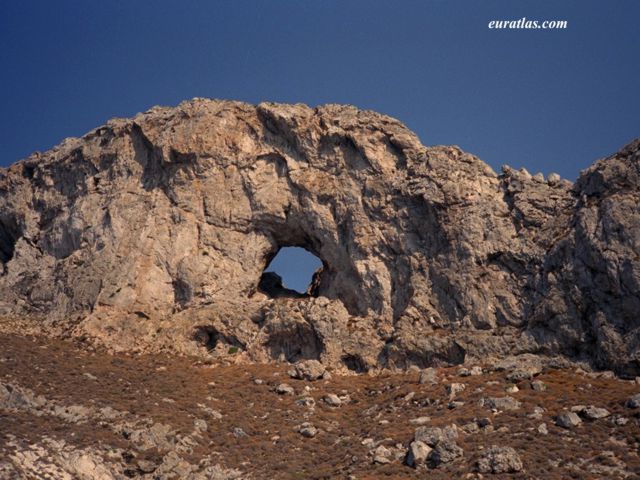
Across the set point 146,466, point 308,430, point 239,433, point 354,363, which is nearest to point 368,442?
point 308,430

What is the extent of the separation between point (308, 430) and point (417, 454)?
6059 mm

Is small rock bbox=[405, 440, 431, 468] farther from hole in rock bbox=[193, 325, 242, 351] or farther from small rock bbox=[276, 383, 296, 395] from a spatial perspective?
hole in rock bbox=[193, 325, 242, 351]

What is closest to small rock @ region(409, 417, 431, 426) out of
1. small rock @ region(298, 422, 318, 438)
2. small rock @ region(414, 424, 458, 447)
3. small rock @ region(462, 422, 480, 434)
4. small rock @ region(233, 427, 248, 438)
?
small rock @ region(414, 424, 458, 447)

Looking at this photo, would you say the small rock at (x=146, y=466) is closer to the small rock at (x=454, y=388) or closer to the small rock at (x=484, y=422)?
the small rock at (x=484, y=422)

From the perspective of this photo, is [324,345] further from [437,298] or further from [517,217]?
[517,217]

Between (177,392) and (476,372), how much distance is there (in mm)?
13637

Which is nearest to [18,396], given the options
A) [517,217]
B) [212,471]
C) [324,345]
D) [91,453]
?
[91,453]

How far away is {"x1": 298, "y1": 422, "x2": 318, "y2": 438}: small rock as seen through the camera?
116 feet

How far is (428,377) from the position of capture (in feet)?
126

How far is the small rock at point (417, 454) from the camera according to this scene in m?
30.9

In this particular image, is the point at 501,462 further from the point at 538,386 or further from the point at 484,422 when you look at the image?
the point at 538,386

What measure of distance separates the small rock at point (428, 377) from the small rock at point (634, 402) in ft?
29.0

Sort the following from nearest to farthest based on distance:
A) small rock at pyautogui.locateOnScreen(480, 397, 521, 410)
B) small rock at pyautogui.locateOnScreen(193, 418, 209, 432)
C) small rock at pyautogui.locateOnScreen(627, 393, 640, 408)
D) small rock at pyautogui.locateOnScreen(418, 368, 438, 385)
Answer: small rock at pyautogui.locateOnScreen(627, 393, 640, 408) → small rock at pyautogui.locateOnScreen(480, 397, 521, 410) → small rock at pyautogui.locateOnScreen(193, 418, 209, 432) → small rock at pyautogui.locateOnScreen(418, 368, 438, 385)

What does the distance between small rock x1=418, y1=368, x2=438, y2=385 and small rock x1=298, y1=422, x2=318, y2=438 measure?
18.6 feet
